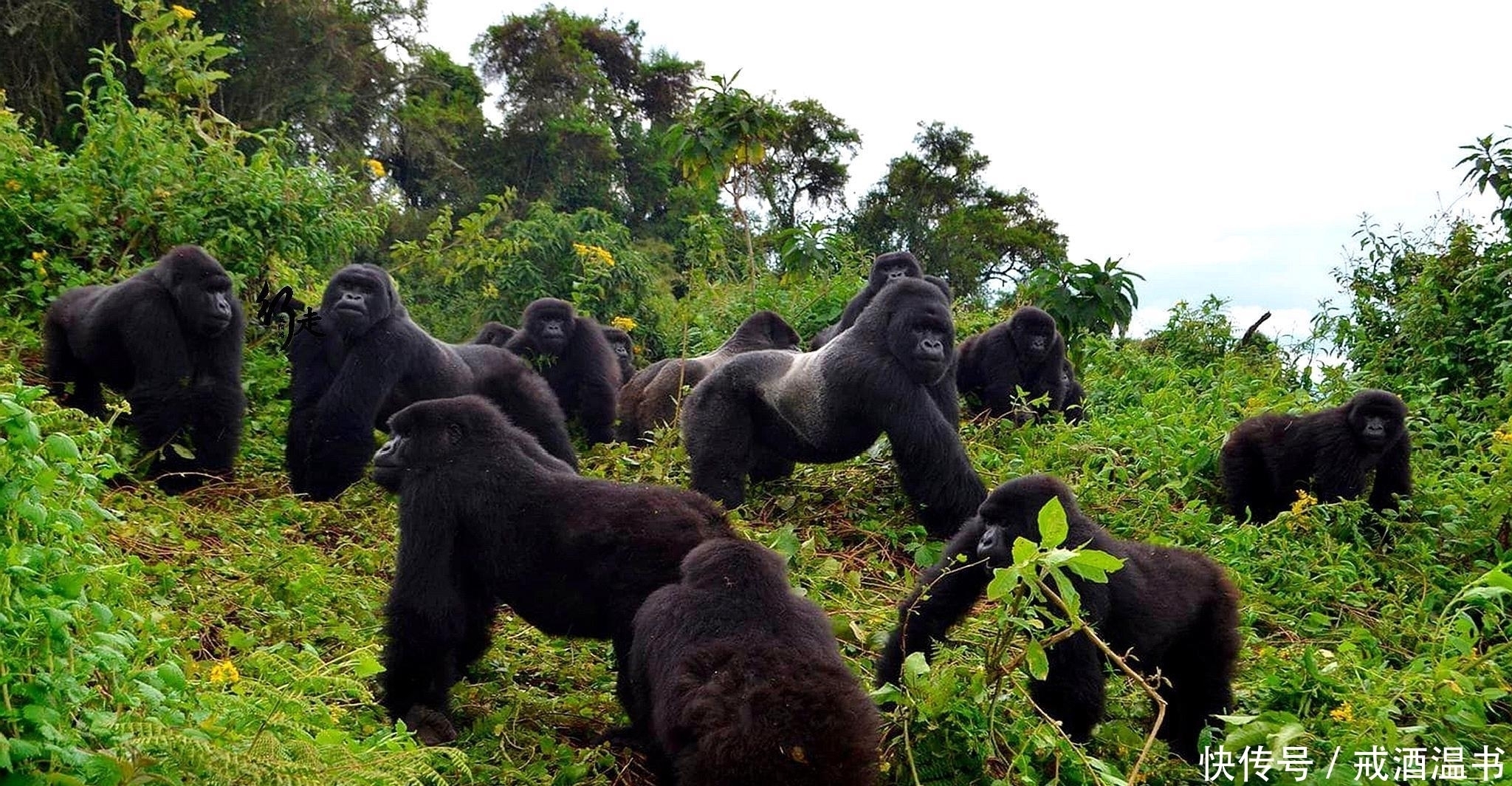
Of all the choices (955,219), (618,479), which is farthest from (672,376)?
(955,219)

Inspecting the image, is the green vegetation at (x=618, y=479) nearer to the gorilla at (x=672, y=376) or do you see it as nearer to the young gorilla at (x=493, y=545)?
the young gorilla at (x=493, y=545)

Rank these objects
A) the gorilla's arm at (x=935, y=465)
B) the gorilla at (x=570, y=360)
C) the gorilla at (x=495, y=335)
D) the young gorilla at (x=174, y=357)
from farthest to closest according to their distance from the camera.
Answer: the gorilla at (x=495, y=335) → the gorilla at (x=570, y=360) → the young gorilla at (x=174, y=357) → the gorilla's arm at (x=935, y=465)

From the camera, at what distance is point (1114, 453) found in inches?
267

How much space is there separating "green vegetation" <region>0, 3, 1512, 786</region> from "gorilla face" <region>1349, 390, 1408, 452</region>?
370 millimetres

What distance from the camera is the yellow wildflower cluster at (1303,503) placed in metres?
6.12

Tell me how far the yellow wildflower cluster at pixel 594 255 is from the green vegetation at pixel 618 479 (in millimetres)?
32

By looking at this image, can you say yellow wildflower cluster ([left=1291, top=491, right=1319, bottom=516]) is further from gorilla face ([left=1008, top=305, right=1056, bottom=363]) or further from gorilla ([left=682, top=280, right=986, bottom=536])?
gorilla face ([left=1008, top=305, right=1056, bottom=363])

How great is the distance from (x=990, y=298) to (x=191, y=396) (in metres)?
10.3

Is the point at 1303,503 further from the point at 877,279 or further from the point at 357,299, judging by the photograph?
the point at 357,299

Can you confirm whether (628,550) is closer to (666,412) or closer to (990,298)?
(666,412)

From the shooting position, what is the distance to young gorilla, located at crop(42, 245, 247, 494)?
6098 millimetres

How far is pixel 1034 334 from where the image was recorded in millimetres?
8961

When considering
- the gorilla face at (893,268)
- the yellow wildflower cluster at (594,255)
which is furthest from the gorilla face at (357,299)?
the yellow wildflower cluster at (594,255)

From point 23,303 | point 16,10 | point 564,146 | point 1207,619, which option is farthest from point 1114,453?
point 564,146
